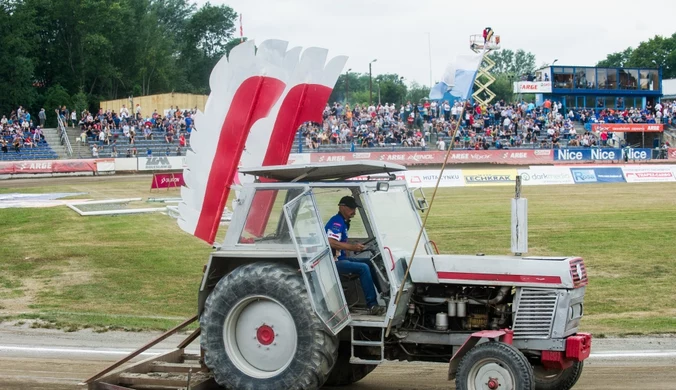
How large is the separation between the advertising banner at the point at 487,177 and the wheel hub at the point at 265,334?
3304cm

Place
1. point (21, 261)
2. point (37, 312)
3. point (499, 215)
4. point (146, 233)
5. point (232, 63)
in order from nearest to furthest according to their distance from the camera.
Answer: point (232, 63), point (37, 312), point (21, 261), point (146, 233), point (499, 215)

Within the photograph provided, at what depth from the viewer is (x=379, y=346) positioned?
7512 millimetres

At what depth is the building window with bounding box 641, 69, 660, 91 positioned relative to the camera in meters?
69.2

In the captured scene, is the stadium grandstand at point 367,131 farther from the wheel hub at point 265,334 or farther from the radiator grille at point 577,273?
the wheel hub at point 265,334

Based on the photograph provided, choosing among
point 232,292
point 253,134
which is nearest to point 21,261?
point 253,134

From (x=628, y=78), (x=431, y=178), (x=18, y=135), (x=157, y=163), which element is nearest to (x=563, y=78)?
(x=628, y=78)

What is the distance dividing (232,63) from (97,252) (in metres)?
10.7

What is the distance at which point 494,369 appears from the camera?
7.04 metres

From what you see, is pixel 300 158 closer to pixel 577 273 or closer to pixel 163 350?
pixel 163 350

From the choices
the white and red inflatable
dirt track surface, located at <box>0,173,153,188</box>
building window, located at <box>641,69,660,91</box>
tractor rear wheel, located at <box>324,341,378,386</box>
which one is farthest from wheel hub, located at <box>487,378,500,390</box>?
building window, located at <box>641,69,660,91</box>

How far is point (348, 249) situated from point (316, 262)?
403mm

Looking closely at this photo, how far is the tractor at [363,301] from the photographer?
7234 millimetres

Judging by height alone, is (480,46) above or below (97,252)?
above

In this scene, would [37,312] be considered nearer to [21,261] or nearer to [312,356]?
[21,261]
